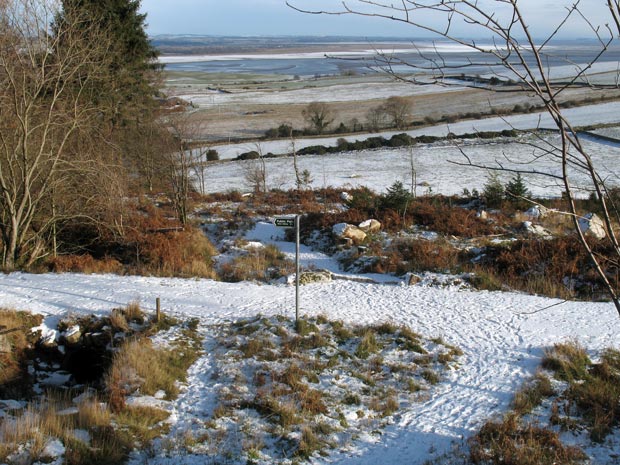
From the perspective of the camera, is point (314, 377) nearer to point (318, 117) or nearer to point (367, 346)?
point (367, 346)

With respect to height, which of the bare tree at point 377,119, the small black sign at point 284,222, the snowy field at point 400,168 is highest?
→ the bare tree at point 377,119

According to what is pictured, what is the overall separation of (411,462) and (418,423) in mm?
874

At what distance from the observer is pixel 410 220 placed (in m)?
17.8

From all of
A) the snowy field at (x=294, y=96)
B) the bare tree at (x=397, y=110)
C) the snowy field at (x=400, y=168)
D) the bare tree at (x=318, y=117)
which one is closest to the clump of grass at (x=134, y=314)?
the snowy field at (x=400, y=168)

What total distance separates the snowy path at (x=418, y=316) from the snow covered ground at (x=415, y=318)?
0.02 metres

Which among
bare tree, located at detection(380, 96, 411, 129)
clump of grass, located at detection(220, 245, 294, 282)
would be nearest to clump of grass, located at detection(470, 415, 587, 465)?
clump of grass, located at detection(220, 245, 294, 282)

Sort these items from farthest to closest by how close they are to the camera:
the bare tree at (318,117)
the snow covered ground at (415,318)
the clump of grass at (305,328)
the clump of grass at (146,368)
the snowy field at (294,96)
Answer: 1. the snowy field at (294,96)
2. the bare tree at (318,117)
3. the clump of grass at (305,328)
4. the clump of grass at (146,368)
5. the snow covered ground at (415,318)

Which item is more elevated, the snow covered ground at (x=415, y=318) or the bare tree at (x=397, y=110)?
the bare tree at (x=397, y=110)

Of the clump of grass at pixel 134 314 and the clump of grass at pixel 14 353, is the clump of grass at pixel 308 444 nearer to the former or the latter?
the clump of grass at pixel 14 353

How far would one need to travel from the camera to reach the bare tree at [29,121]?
1264cm

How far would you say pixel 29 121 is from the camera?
45.5 feet

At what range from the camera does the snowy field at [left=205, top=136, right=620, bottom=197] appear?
2888 cm

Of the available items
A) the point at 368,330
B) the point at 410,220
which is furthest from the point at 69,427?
the point at 410,220

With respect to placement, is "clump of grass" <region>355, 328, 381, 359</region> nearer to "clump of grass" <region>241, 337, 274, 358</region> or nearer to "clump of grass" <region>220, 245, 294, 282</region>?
"clump of grass" <region>241, 337, 274, 358</region>
